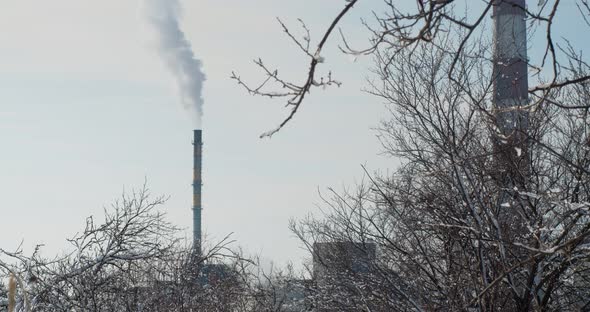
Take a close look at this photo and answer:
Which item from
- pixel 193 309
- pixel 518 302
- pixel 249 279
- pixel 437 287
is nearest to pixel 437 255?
pixel 437 287

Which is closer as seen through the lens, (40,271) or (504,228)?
(504,228)

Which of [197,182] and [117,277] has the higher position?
[197,182]

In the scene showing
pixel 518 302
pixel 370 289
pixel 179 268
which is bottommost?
pixel 518 302

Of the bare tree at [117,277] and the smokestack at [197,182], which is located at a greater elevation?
the smokestack at [197,182]

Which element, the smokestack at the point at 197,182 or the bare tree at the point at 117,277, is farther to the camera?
the smokestack at the point at 197,182

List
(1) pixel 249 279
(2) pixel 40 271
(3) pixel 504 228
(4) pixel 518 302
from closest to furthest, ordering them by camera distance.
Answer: (4) pixel 518 302, (3) pixel 504 228, (2) pixel 40 271, (1) pixel 249 279

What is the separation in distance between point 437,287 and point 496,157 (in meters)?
1.88

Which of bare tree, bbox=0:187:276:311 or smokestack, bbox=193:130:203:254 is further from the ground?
smokestack, bbox=193:130:203:254

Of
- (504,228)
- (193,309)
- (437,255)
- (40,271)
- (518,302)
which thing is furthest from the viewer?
(193,309)

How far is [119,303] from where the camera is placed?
13758 millimetres

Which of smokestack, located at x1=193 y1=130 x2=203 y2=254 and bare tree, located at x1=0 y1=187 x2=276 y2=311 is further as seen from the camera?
smokestack, located at x1=193 y1=130 x2=203 y2=254

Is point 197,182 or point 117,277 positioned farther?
point 197,182

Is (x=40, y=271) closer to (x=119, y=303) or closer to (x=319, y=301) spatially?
(x=119, y=303)

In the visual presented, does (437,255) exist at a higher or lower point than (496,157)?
lower
